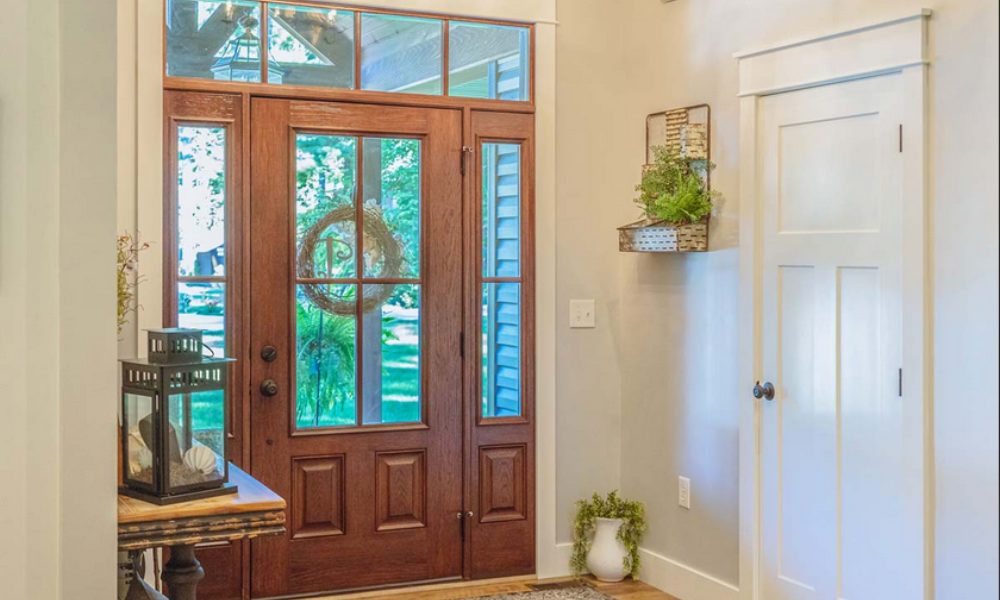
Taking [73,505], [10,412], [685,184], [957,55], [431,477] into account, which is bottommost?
[431,477]

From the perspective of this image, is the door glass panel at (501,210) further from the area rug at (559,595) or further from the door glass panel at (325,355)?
the area rug at (559,595)

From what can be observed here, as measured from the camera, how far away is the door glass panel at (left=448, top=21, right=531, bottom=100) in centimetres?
442

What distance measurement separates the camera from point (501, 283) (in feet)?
14.9

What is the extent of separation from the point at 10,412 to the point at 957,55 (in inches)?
106

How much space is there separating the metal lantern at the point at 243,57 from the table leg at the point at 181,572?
6.86 ft

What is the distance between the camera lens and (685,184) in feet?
13.5

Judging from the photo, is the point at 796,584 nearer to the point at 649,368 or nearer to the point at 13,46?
the point at 649,368

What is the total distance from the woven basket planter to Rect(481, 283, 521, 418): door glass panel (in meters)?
0.54

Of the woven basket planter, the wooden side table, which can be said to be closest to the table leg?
the wooden side table

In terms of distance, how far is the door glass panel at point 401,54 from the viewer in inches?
Answer: 168

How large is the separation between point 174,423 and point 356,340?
187cm

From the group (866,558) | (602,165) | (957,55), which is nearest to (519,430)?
(602,165)

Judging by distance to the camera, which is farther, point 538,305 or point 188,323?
point 538,305

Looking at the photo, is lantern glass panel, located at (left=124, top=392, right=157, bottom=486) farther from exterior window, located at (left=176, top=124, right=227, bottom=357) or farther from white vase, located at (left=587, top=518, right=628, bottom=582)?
white vase, located at (left=587, top=518, right=628, bottom=582)
